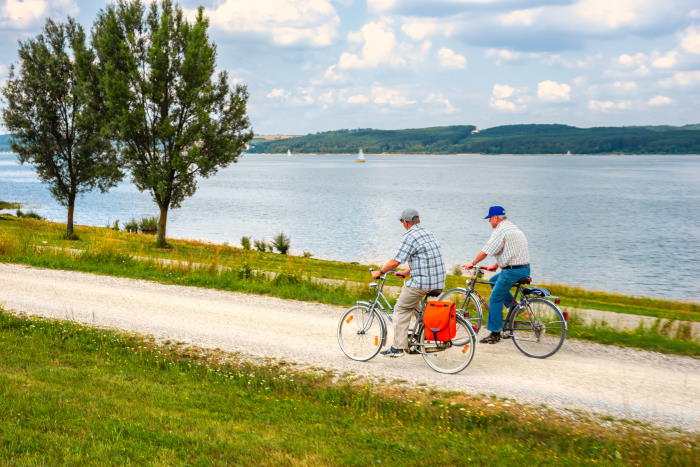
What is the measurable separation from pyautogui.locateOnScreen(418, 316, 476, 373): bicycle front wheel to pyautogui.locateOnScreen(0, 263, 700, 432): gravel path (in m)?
0.16

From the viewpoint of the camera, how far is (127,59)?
80.5 ft

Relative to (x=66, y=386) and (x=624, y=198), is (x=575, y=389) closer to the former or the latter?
(x=66, y=386)

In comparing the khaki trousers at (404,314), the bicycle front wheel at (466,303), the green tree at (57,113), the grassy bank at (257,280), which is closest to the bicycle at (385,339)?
the khaki trousers at (404,314)

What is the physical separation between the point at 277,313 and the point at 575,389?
6.02 m

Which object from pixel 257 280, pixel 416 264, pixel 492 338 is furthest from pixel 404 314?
pixel 257 280

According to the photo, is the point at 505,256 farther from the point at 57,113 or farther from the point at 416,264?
the point at 57,113

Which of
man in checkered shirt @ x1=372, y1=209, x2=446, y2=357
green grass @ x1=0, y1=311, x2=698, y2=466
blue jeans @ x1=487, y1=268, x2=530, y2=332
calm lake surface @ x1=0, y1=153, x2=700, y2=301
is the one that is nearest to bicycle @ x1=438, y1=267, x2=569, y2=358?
blue jeans @ x1=487, y1=268, x2=530, y2=332

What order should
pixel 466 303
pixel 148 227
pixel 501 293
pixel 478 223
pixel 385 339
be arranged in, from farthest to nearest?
pixel 478 223 → pixel 148 227 → pixel 466 303 → pixel 501 293 → pixel 385 339

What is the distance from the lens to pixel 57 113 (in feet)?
92.6

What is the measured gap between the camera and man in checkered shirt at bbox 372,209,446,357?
805cm

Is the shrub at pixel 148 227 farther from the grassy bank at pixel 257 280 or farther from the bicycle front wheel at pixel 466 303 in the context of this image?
the bicycle front wheel at pixel 466 303

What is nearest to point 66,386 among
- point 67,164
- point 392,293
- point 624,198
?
point 392,293

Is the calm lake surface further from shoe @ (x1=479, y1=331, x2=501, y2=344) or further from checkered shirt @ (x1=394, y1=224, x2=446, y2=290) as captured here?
checkered shirt @ (x1=394, y1=224, x2=446, y2=290)

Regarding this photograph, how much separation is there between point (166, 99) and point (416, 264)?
66.5 feet
